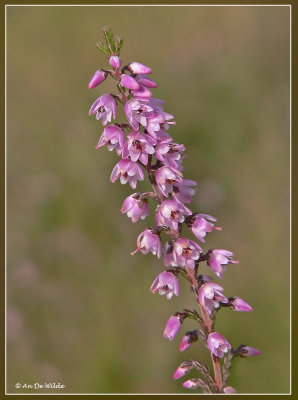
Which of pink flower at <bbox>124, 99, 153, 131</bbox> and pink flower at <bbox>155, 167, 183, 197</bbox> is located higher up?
pink flower at <bbox>124, 99, 153, 131</bbox>

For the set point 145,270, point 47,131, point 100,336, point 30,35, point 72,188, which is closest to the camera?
point 100,336

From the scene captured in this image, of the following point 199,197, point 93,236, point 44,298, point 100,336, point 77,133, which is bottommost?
point 100,336

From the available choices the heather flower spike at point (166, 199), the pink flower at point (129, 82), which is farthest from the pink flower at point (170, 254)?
the pink flower at point (129, 82)

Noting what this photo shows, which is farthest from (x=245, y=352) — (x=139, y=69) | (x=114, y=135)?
(x=139, y=69)

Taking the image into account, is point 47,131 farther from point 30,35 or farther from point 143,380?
point 143,380

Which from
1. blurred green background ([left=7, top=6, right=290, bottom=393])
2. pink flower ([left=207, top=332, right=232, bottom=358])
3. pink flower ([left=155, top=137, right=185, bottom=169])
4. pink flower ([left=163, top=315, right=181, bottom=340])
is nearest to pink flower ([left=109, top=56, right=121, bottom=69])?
pink flower ([left=155, top=137, right=185, bottom=169])

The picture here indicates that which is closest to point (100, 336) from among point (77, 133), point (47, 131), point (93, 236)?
point (93, 236)

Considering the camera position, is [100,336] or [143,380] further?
[100,336]

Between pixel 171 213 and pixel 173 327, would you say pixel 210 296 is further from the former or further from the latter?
pixel 171 213

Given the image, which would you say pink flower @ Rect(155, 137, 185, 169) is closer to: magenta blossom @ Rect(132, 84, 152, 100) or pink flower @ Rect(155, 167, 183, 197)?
pink flower @ Rect(155, 167, 183, 197)
